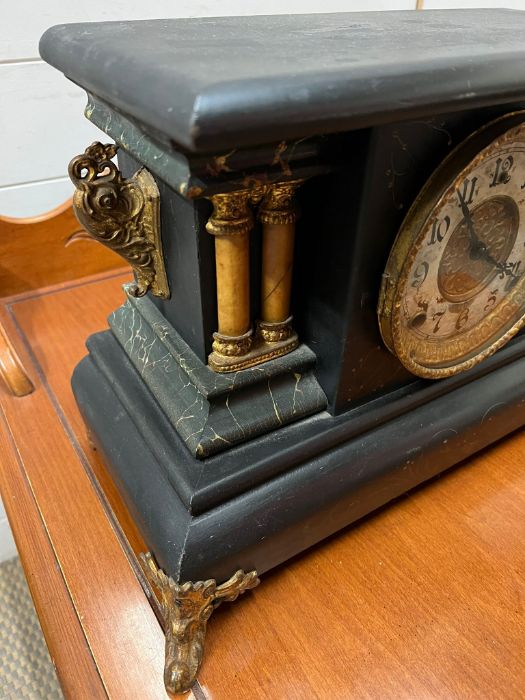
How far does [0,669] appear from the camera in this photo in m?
1.24

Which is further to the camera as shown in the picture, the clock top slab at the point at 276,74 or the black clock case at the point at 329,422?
the black clock case at the point at 329,422

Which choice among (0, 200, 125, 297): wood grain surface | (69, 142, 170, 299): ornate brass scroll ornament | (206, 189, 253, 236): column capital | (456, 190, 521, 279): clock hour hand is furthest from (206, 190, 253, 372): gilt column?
(0, 200, 125, 297): wood grain surface

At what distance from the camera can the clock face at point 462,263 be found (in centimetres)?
53

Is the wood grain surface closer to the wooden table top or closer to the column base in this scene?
the wooden table top

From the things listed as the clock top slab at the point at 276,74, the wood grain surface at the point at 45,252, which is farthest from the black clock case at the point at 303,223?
the wood grain surface at the point at 45,252

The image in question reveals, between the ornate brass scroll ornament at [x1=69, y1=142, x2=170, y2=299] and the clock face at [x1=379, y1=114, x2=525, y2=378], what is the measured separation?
254mm

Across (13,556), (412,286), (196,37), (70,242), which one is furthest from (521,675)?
(13,556)

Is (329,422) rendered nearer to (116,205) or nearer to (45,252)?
(116,205)

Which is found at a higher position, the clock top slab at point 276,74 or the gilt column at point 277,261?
the clock top slab at point 276,74

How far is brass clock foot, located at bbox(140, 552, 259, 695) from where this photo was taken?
22.5 inches

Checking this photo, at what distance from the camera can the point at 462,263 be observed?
638 millimetres

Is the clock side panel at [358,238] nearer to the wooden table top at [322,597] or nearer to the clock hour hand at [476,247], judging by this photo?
the clock hour hand at [476,247]

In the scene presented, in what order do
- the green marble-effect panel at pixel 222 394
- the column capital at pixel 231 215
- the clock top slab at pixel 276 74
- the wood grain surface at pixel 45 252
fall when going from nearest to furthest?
the clock top slab at pixel 276 74, the column capital at pixel 231 215, the green marble-effect panel at pixel 222 394, the wood grain surface at pixel 45 252

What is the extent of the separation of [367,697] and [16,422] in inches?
24.8
